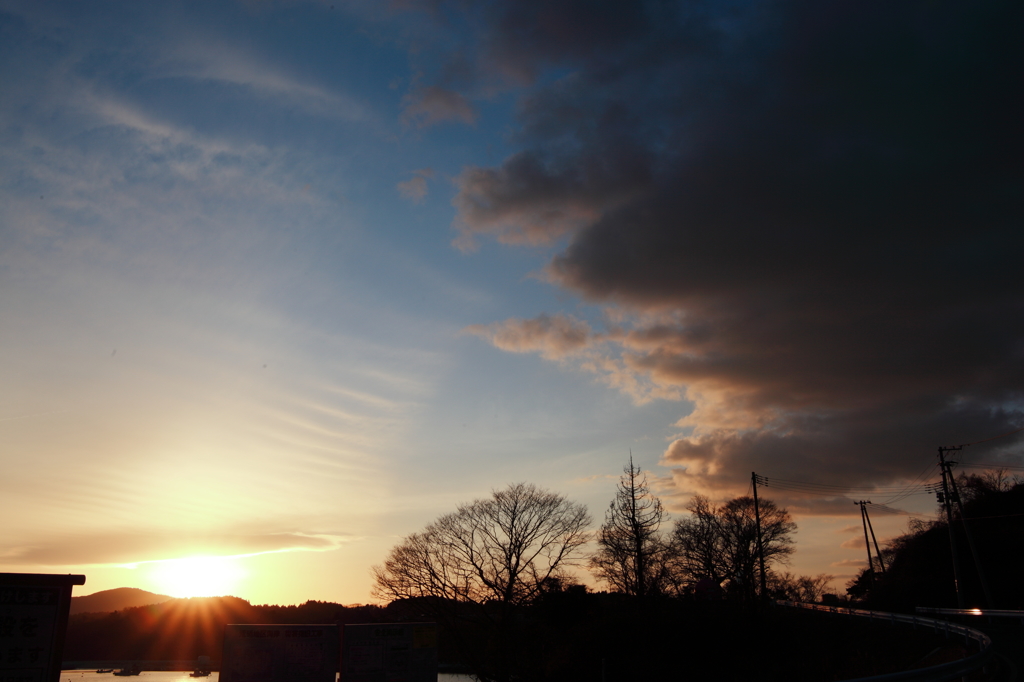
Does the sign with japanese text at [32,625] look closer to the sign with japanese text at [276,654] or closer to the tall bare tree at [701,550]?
the sign with japanese text at [276,654]

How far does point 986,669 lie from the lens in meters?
16.2

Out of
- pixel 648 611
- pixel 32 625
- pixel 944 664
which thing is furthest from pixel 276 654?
pixel 648 611

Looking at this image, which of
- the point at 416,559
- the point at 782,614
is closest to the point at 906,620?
the point at 782,614

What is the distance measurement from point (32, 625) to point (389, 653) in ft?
28.3

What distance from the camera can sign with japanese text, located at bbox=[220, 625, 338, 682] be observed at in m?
14.1

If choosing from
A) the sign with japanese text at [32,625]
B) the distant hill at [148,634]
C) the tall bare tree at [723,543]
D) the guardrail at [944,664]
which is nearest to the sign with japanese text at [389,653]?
the sign with japanese text at [32,625]

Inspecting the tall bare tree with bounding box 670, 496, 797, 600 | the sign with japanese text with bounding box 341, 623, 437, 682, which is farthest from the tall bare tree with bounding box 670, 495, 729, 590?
the sign with japanese text with bounding box 341, 623, 437, 682

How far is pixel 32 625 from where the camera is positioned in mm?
8945

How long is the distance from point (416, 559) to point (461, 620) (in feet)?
19.8

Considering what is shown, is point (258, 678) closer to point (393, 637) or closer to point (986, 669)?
point (393, 637)

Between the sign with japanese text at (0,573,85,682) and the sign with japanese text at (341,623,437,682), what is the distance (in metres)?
7.13

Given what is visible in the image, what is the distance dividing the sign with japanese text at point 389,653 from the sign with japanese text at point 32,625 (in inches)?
281

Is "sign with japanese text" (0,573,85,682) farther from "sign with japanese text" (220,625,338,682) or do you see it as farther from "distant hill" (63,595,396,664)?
"distant hill" (63,595,396,664)

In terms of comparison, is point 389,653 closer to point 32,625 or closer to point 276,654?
point 276,654
